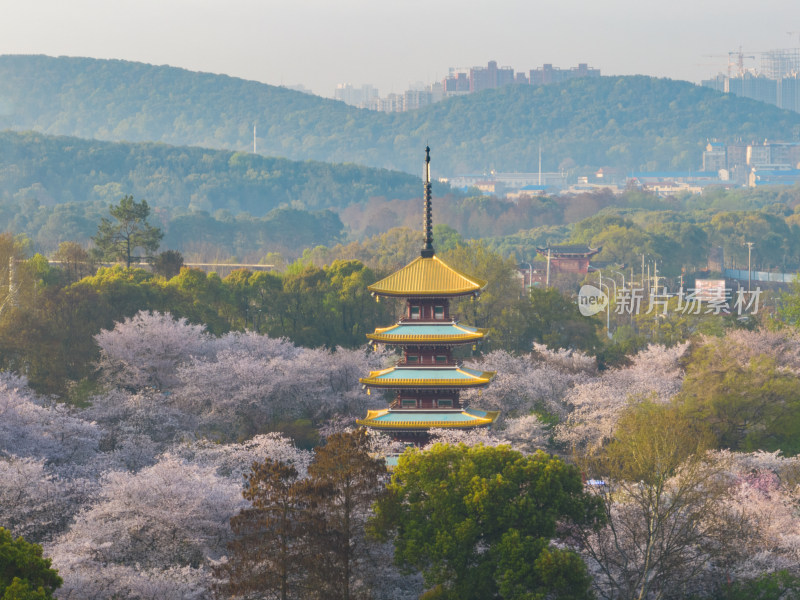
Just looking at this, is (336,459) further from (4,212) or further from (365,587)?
(4,212)

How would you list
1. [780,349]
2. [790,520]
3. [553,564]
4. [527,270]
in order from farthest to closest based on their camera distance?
[527,270] < [780,349] < [790,520] < [553,564]

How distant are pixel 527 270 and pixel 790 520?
104344 mm

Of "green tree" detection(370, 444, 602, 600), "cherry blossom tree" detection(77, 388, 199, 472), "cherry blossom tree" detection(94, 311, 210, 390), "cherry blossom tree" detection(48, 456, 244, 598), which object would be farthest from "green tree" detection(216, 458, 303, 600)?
"cherry blossom tree" detection(94, 311, 210, 390)

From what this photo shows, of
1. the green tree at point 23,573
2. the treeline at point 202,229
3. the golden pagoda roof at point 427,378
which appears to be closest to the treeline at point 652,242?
the treeline at point 202,229

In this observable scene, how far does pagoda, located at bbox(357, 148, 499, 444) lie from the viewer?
41.6 m

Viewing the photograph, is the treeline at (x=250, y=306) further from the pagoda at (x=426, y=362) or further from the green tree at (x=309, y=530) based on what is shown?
the green tree at (x=309, y=530)

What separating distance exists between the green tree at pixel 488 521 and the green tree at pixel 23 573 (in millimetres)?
9291

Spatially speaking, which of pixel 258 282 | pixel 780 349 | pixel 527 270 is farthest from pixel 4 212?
pixel 780 349

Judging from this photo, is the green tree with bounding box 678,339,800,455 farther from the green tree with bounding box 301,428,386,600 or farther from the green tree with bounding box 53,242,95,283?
the green tree with bounding box 53,242,95,283

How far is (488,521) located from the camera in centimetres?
3059

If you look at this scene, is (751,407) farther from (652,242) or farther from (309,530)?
(652,242)

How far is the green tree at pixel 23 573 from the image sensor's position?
74.3 feet

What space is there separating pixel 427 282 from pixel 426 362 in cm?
258

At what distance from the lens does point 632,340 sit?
67.9 metres
